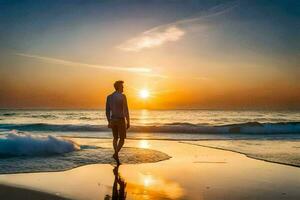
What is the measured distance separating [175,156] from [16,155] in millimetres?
4751

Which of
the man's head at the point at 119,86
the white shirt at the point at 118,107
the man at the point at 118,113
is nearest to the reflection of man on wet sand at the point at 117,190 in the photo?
the man at the point at 118,113

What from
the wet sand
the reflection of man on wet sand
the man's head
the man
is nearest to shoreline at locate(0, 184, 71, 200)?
the wet sand

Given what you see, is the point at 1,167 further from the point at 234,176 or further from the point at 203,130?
the point at 203,130

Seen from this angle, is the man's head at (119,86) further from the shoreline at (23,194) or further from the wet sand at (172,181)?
the shoreline at (23,194)

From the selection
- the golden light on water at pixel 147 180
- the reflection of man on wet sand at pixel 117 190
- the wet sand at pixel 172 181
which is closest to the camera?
the reflection of man on wet sand at pixel 117 190

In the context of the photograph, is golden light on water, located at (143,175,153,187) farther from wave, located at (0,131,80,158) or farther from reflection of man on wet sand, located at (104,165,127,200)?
wave, located at (0,131,80,158)

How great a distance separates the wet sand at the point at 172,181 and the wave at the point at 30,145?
302 centimetres

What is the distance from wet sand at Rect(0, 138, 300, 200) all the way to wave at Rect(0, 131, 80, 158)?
3.02m

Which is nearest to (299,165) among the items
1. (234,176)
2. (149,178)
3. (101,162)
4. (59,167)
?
(234,176)

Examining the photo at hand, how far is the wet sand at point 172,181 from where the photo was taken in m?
5.91

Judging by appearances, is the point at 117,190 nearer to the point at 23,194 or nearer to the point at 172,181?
the point at 172,181

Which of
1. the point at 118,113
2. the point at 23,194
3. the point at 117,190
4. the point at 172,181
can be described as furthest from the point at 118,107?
the point at 23,194

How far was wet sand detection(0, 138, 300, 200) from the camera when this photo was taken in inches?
233

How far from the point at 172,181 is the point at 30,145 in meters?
6.18
